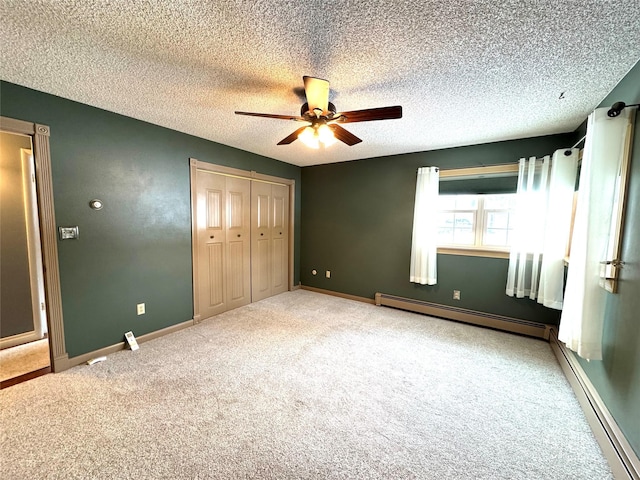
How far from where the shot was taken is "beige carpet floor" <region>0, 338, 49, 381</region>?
2.16m

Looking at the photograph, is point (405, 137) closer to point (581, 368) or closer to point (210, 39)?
point (210, 39)

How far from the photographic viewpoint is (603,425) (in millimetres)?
1549

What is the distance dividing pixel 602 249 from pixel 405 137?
6.65ft

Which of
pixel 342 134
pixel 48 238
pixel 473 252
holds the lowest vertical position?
pixel 473 252

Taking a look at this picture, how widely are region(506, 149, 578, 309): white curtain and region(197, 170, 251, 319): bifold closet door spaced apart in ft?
11.4

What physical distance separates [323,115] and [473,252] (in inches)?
105

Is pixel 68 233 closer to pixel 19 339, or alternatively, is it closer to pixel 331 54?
pixel 19 339

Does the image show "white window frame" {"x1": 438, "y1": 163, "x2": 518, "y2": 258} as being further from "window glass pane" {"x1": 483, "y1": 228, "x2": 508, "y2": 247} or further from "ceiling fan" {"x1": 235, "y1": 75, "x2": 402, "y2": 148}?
"ceiling fan" {"x1": 235, "y1": 75, "x2": 402, "y2": 148}

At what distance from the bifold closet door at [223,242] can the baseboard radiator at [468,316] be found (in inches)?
84.8

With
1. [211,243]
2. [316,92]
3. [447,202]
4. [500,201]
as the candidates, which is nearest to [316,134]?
[316,92]

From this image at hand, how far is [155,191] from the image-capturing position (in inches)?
108

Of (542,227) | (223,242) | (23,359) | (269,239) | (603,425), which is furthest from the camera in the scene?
(269,239)

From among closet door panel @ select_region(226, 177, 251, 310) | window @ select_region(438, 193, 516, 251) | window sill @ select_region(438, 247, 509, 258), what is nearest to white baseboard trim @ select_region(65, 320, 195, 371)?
closet door panel @ select_region(226, 177, 251, 310)

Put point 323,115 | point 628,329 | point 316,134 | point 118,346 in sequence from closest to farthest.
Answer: point 628,329 → point 323,115 → point 316,134 → point 118,346
